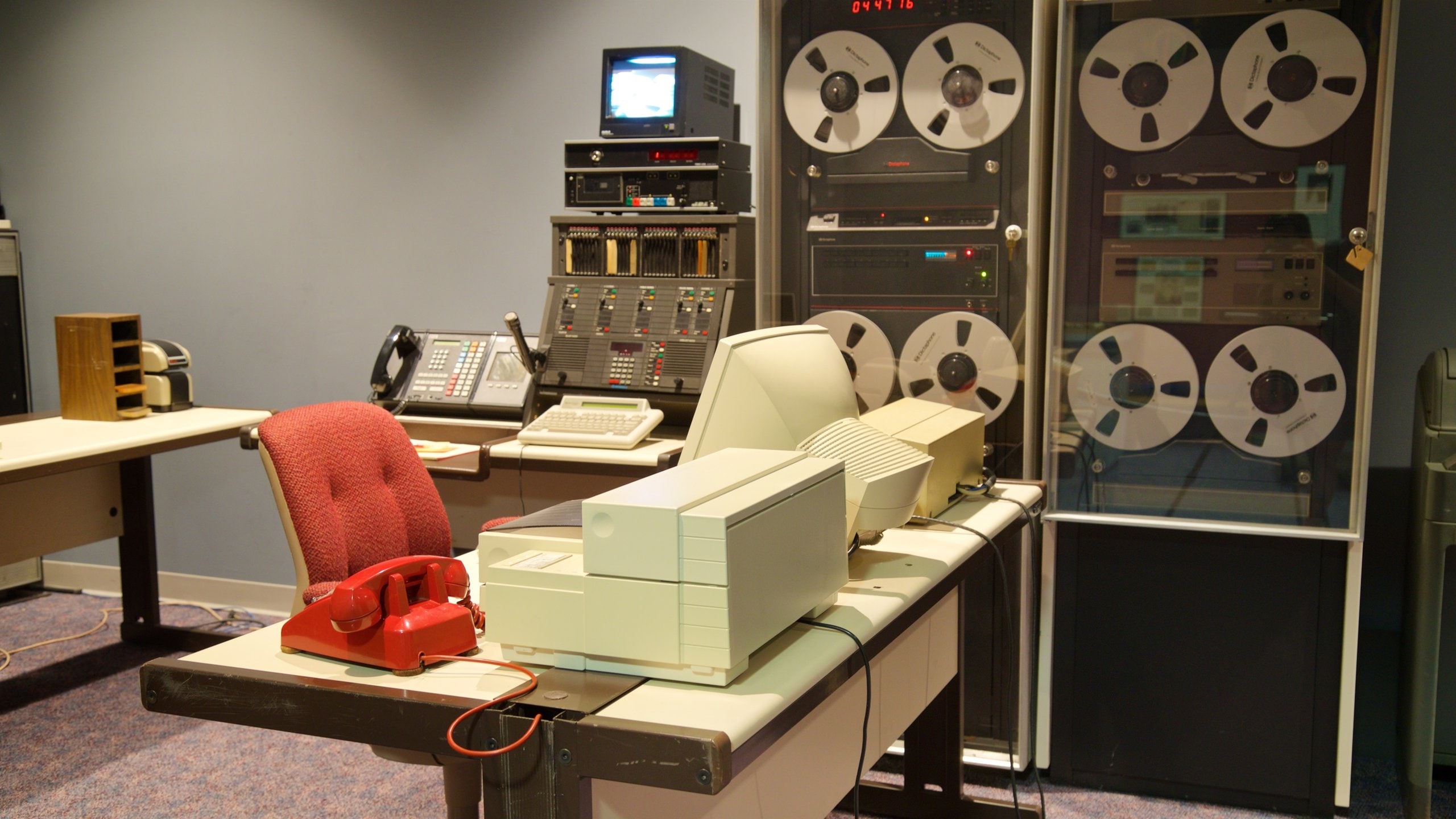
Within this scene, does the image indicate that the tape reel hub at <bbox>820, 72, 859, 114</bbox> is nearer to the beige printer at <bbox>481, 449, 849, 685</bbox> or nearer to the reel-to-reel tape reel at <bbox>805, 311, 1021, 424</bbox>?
the reel-to-reel tape reel at <bbox>805, 311, 1021, 424</bbox>

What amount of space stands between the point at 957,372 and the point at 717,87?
1.10 meters

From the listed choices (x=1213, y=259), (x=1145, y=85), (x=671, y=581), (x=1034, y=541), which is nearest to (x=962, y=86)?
(x=1145, y=85)

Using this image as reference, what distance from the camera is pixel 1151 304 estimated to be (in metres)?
2.93

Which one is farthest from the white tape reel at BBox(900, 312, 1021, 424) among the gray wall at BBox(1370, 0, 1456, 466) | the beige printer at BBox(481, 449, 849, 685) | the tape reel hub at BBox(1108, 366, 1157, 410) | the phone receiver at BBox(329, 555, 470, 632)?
the phone receiver at BBox(329, 555, 470, 632)

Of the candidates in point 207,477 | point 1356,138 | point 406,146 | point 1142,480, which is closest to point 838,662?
point 1142,480

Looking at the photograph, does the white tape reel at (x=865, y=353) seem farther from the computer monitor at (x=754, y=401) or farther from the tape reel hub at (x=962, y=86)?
the computer monitor at (x=754, y=401)

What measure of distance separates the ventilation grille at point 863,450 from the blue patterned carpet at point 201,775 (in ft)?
4.14

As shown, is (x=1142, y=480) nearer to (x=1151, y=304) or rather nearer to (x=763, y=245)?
(x=1151, y=304)

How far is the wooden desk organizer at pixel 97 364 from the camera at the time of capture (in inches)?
137

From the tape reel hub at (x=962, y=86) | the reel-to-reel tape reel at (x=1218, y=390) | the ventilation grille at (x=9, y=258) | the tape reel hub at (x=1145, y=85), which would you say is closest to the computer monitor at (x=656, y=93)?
the tape reel hub at (x=962, y=86)

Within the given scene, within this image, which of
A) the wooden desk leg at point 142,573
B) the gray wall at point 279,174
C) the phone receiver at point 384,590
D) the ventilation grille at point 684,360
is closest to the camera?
the phone receiver at point 384,590

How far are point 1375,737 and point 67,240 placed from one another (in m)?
4.80

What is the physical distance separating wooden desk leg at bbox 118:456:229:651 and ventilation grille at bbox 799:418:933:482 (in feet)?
9.33

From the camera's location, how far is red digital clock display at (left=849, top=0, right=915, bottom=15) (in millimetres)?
2984
